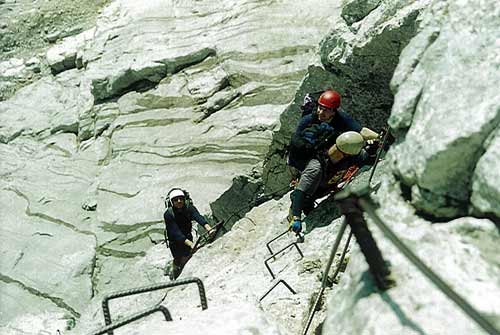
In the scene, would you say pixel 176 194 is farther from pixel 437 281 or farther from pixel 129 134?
pixel 129 134

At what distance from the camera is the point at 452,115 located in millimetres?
4977

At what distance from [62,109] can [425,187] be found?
25.3 m

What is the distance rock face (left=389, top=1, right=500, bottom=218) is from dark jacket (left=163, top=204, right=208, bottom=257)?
7.88 m

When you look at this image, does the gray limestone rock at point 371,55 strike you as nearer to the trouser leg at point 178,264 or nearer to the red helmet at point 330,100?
the red helmet at point 330,100

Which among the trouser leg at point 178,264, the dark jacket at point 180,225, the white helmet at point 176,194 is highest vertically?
the white helmet at point 176,194

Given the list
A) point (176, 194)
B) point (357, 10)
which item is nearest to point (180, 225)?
point (176, 194)

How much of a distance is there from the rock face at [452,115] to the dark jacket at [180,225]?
788 cm

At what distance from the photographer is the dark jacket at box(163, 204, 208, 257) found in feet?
42.1

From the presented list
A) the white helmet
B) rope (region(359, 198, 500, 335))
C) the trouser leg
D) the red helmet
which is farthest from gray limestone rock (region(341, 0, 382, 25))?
rope (region(359, 198, 500, 335))

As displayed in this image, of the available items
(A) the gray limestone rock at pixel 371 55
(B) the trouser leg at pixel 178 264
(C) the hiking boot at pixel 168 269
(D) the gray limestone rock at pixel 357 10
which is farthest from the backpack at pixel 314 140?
(C) the hiking boot at pixel 168 269

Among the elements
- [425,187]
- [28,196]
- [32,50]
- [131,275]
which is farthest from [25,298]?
[32,50]

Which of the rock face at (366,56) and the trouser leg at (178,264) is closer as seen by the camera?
the rock face at (366,56)

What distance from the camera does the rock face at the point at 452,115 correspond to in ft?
15.8

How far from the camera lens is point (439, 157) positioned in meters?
4.89
